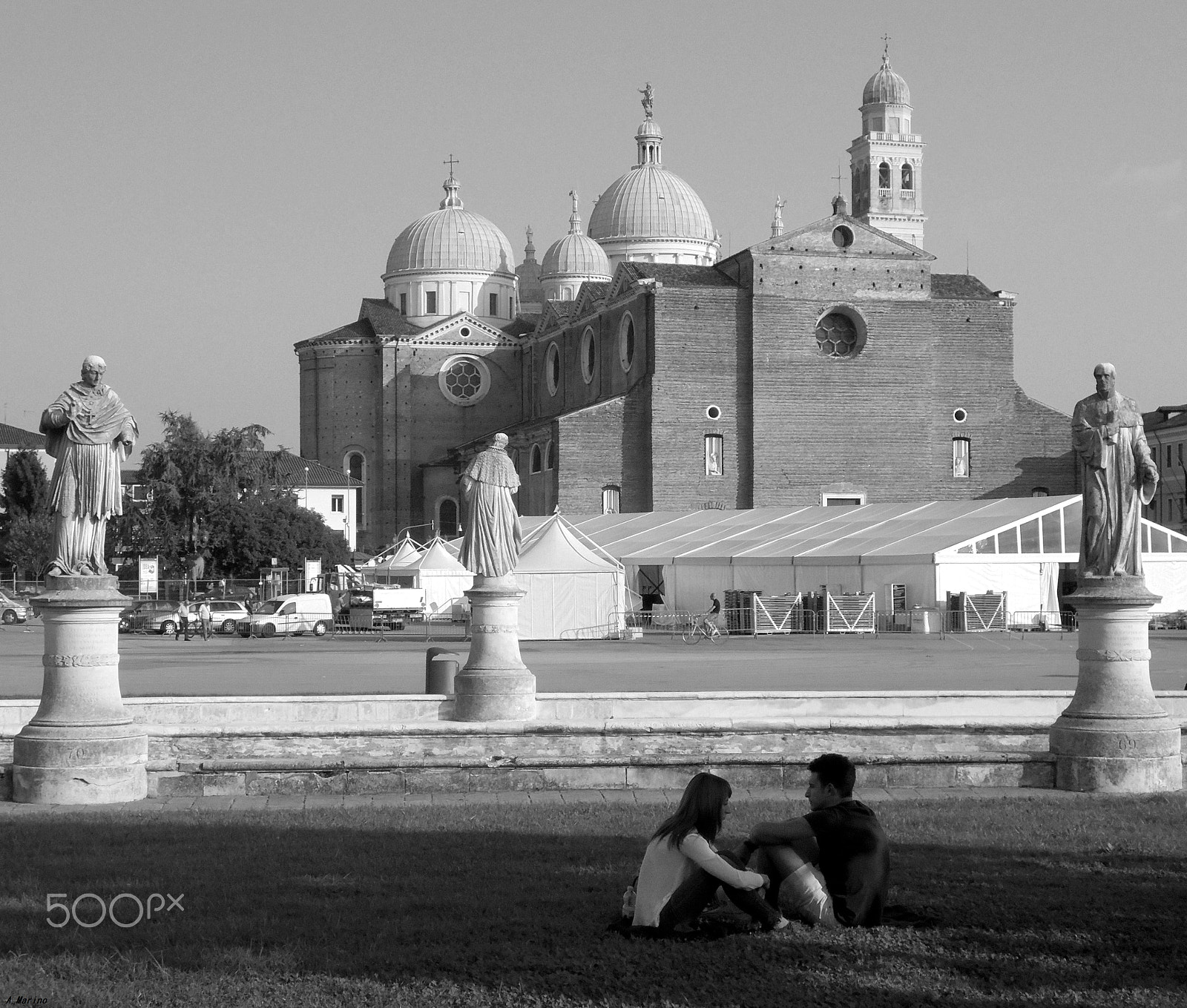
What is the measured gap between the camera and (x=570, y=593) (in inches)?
1566

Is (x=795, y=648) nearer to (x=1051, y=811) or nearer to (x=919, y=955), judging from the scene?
(x=1051, y=811)

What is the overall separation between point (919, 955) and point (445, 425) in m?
73.0

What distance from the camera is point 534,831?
1055 centimetres

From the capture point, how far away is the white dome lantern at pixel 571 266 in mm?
87438

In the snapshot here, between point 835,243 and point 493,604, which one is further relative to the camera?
point 835,243

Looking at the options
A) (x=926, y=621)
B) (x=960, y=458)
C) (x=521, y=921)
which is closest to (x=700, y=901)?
(x=521, y=921)

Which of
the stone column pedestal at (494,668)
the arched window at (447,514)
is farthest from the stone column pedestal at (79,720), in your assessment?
the arched window at (447,514)

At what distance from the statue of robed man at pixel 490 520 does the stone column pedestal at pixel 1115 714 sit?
5487mm

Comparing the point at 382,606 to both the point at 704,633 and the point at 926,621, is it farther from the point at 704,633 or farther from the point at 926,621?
Answer: the point at 926,621

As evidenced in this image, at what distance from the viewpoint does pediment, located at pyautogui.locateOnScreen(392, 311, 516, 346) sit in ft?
264

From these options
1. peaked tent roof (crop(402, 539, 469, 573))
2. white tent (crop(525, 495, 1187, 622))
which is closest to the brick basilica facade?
peaked tent roof (crop(402, 539, 469, 573))

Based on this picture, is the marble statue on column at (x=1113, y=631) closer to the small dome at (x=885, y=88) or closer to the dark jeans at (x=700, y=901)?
the dark jeans at (x=700, y=901)

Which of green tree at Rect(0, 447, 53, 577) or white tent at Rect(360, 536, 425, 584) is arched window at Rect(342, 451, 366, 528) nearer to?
green tree at Rect(0, 447, 53, 577)

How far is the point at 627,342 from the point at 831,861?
5773cm
